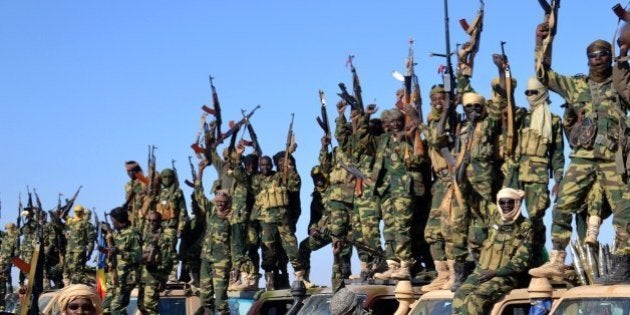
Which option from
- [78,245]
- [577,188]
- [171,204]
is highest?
[171,204]

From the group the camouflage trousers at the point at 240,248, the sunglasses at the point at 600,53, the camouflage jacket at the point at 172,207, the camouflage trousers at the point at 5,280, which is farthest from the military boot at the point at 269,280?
the camouflage trousers at the point at 5,280

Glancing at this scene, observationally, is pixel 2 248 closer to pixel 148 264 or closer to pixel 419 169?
pixel 148 264

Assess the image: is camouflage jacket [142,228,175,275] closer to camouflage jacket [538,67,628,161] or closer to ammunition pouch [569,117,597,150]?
camouflage jacket [538,67,628,161]

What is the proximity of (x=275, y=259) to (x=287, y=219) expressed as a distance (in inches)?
23.6

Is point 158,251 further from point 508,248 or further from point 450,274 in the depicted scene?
point 508,248

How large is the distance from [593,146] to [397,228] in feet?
12.6

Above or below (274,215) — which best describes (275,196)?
above

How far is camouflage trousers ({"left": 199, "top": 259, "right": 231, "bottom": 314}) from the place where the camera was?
1595 centimetres

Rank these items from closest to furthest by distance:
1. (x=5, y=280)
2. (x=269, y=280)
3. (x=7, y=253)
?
(x=269, y=280) → (x=5, y=280) → (x=7, y=253)

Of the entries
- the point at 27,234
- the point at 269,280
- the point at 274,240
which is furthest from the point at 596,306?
the point at 27,234

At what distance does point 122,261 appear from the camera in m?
17.0

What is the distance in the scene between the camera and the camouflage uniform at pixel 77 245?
22719 mm

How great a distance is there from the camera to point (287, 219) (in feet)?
55.3

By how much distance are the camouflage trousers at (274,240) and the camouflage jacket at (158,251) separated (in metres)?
1.38
